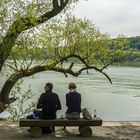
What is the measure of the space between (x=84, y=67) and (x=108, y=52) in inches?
56.2

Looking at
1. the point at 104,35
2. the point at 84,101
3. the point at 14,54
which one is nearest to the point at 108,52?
the point at 104,35

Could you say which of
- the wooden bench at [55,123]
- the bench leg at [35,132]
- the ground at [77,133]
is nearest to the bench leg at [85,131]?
the wooden bench at [55,123]

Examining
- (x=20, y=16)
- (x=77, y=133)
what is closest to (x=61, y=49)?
(x=20, y=16)

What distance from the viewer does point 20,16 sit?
19.5m

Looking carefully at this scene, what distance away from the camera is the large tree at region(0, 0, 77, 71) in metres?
19.2

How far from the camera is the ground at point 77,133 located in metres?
12.5

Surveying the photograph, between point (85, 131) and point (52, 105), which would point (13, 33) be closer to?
point (52, 105)

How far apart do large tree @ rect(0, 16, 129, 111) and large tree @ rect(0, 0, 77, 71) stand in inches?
50.0

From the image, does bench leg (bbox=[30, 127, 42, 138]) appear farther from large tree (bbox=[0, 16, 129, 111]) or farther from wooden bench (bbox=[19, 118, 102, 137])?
large tree (bbox=[0, 16, 129, 111])

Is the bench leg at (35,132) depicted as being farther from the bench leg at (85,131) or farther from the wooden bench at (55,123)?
the bench leg at (85,131)

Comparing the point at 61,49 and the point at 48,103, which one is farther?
the point at 61,49

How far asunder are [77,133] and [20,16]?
790cm

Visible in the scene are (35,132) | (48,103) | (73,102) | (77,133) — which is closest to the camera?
(35,132)

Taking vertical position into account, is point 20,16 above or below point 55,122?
above
